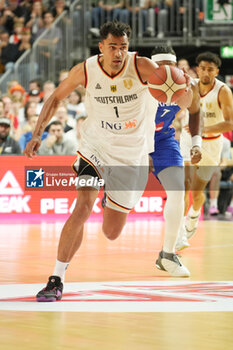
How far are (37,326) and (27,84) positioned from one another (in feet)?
47.5

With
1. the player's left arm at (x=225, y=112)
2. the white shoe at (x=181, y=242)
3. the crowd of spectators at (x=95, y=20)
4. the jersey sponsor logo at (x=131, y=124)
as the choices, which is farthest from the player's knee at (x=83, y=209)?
the crowd of spectators at (x=95, y=20)

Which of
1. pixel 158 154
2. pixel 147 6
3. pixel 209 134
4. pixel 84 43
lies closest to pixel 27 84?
pixel 84 43

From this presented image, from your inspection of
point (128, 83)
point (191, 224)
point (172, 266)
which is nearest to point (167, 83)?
point (128, 83)

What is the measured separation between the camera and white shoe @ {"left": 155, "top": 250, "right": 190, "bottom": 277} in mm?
8344

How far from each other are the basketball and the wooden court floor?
174 centimetres

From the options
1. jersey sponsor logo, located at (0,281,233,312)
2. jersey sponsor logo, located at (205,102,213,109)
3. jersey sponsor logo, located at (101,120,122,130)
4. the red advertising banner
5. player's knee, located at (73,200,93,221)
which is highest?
jersey sponsor logo, located at (101,120,122,130)

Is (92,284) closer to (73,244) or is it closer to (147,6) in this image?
(73,244)

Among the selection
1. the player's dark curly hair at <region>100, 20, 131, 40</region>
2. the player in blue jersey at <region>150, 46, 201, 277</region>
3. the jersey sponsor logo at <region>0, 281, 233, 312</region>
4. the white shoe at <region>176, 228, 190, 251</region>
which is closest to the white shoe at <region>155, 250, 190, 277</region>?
the player in blue jersey at <region>150, 46, 201, 277</region>

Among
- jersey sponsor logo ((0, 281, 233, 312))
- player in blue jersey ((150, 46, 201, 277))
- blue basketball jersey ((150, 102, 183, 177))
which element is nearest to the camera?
jersey sponsor logo ((0, 281, 233, 312))

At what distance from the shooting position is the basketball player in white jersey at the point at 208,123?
1062 cm

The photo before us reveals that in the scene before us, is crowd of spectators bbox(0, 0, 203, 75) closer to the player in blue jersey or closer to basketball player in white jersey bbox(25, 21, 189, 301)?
the player in blue jersey

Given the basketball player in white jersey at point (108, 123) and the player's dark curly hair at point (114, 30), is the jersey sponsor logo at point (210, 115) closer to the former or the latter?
the basketball player in white jersey at point (108, 123)

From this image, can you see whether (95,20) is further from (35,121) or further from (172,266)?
(172,266)

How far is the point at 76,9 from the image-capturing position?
2058 centimetres
